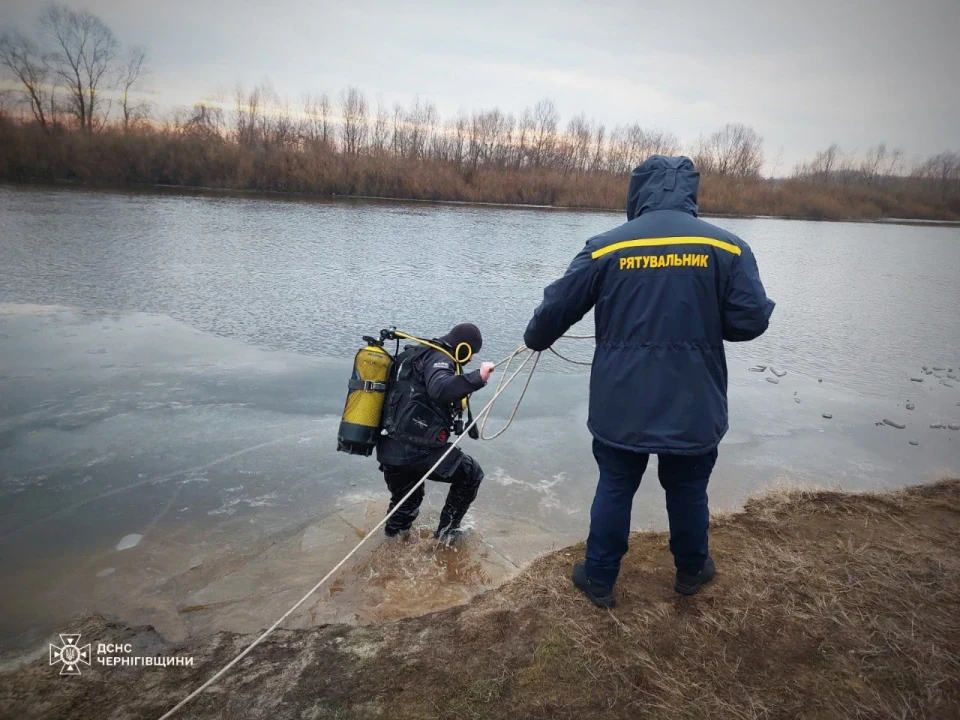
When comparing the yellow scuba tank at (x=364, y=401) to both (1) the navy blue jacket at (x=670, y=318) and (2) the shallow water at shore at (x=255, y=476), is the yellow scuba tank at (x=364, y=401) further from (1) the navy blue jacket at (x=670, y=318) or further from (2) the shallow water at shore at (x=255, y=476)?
(1) the navy blue jacket at (x=670, y=318)

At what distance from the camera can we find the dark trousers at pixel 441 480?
356 centimetres

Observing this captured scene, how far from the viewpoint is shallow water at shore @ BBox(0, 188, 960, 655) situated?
3402mm

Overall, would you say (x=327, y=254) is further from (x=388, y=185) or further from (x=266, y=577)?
(x=388, y=185)

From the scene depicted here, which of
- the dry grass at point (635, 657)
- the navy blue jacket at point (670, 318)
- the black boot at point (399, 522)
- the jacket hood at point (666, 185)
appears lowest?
the black boot at point (399, 522)

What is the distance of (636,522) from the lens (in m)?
4.10

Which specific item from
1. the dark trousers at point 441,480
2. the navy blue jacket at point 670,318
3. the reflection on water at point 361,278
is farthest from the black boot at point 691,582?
the reflection on water at point 361,278

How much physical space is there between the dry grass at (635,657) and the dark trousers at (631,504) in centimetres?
22

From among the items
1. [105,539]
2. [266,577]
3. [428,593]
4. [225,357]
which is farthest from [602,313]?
[225,357]

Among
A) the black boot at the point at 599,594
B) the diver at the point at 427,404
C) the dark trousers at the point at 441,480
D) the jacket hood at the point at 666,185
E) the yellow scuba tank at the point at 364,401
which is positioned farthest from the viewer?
the dark trousers at the point at 441,480

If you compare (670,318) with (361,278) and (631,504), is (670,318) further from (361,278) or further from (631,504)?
(361,278)

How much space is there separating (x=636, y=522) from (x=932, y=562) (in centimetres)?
166

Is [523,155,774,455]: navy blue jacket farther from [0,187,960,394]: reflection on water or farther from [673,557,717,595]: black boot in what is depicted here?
[0,187,960,394]: reflection on water

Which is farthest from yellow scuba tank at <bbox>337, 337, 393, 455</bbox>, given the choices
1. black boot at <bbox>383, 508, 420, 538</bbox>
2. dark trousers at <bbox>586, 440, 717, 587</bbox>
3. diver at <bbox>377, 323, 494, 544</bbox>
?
dark trousers at <bbox>586, 440, 717, 587</bbox>

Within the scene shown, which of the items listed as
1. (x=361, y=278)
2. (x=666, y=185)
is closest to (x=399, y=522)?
(x=666, y=185)
